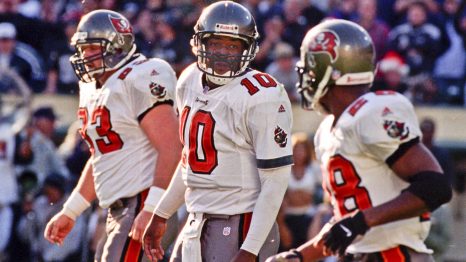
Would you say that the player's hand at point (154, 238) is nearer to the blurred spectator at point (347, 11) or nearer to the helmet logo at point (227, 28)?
the helmet logo at point (227, 28)

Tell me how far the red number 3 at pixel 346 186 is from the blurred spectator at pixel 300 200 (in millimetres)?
5091

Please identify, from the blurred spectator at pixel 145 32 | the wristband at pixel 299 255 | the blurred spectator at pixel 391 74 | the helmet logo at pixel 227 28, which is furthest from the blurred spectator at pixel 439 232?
the wristband at pixel 299 255

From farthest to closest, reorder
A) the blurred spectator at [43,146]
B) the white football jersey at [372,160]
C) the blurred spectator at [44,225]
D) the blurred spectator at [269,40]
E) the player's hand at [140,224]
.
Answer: the blurred spectator at [269,40]
the blurred spectator at [43,146]
the blurred spectator at [44,225]
the player's hand at [140,224]
the white football jersey at [372,160]

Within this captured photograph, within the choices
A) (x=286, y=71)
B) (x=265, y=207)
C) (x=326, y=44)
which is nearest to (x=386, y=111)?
(x=326, y=44)

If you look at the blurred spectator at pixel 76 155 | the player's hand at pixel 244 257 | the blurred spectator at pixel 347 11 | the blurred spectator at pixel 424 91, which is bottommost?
the blurred spectator at pixel 76 155

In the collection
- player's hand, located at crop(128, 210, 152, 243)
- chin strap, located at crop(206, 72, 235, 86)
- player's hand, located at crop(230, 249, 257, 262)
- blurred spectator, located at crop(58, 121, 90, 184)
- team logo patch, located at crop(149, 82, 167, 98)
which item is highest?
chin strap, located at crop(206, 72, 235, 86)

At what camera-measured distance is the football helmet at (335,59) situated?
5.05 meters

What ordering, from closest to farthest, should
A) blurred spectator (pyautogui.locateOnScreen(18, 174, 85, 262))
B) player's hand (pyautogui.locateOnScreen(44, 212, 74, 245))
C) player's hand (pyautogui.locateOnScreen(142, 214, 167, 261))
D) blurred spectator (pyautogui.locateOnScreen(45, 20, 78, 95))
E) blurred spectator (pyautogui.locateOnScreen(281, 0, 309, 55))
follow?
player's hand (pyautogui.locateOnScreen(142, 214, 167, 261)), player's hand (pyautogui.locateOnScreen(44, 212, 74, 245)), blurred spectator (pyautogui.locateOnScreen(18, 174, 85, 262)), blurred spectator (pyautogui.locateOnScreen(281, 0, 309, 55)), blurred spectator (pyautogui.locateOnScreen(45, 20, 78, 95))

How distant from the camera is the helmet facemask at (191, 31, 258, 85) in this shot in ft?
18.2

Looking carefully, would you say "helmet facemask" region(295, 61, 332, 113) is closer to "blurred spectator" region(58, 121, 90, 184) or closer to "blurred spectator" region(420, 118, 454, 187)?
"blurred spectator" region(420, 118, 454, 187)

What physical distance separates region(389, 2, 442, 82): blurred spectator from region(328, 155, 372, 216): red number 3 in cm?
655

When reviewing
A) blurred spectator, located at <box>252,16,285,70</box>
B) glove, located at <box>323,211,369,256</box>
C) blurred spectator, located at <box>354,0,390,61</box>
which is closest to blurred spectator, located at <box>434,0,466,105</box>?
blurred spectator, located at <box>354,0,390,61</box>

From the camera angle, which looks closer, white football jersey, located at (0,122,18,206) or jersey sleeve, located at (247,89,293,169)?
jersey sleeve, located at (247,89,293,169)

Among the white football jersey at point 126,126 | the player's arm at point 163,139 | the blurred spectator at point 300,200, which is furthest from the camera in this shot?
the blurred spectator at point 300,200
